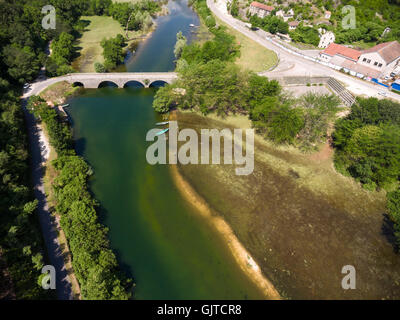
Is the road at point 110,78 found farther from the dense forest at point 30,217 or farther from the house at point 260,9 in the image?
the house at point 260,9

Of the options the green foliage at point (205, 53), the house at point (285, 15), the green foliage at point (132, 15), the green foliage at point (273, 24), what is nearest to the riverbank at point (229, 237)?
the green foliage at point (205, 53)

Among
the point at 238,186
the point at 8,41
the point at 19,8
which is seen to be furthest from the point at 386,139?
the point at 19,8

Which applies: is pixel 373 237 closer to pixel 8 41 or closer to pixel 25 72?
pixel 25 72

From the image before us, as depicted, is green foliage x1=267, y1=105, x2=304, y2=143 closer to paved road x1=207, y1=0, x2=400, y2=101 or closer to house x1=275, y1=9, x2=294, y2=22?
paved road x1=207, y1=0, x2=400, y2=101

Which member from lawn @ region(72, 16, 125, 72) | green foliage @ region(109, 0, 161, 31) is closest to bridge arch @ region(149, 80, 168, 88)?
lawn @ region(72, 16, 125, 72)

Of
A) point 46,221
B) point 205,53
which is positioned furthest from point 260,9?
point 46,221

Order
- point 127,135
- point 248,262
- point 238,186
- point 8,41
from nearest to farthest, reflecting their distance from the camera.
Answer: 1. point 248,262
2. point 238,186
3. point 127,135
4. point 8,41
